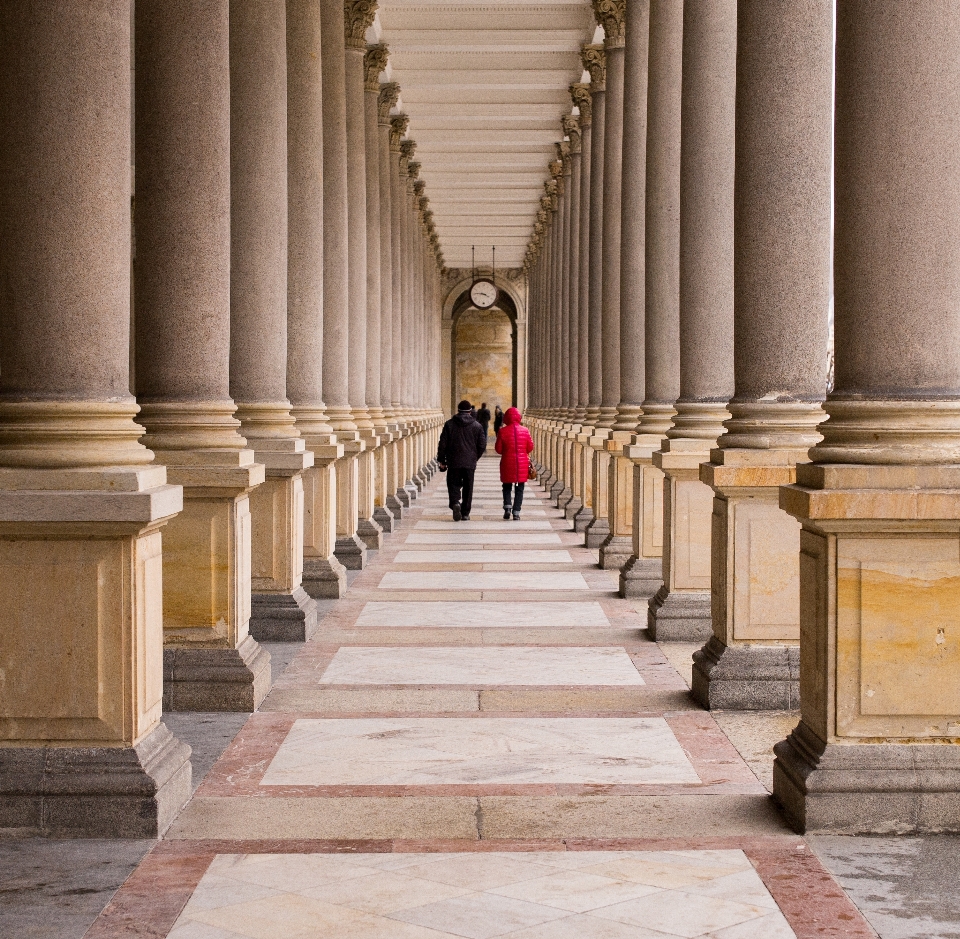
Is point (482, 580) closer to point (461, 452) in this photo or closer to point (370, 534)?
point (370, 534)

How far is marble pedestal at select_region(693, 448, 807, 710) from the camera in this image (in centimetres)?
864

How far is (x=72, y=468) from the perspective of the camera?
6.22 metres

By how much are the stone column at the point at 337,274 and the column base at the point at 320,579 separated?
7.62 ft

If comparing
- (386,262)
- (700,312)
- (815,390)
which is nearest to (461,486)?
(386,262)

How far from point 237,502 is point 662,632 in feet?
12.7

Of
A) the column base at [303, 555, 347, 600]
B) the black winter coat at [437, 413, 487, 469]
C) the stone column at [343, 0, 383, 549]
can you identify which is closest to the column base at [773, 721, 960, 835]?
the column base at [303, 555, 347, 600]

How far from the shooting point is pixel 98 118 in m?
6.32

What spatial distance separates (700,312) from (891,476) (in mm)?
5211

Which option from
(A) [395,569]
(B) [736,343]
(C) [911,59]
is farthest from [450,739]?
(A) [395,569]

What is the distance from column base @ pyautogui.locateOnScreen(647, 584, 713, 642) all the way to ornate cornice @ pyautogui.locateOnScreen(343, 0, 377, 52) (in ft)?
37.6

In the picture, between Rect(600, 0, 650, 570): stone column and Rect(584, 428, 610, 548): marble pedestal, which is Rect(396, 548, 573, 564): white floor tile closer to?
Rect(584, 428, 610, 548): marble pedestal

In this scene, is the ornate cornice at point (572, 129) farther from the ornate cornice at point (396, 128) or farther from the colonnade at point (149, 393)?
the colonnade at point (149, 393)

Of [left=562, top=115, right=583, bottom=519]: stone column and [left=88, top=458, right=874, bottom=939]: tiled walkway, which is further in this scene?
[left=562, top=115, right=583, bottom=519]: stone column

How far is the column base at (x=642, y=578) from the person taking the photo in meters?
13.4
